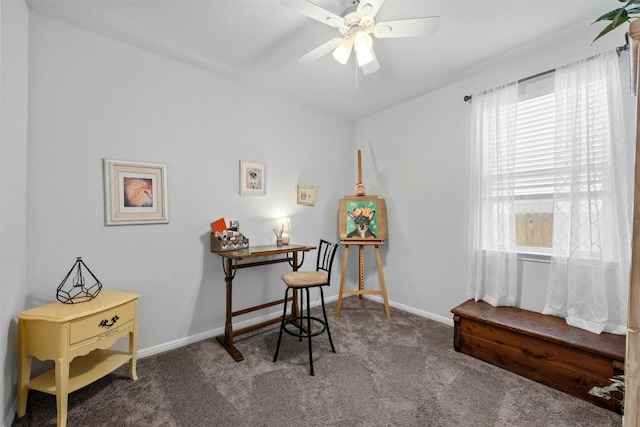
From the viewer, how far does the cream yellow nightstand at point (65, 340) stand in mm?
1547

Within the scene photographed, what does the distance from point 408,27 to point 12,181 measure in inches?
98.3

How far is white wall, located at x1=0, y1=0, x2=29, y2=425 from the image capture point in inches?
57.0

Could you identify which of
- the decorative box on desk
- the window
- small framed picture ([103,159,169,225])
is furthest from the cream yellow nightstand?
the window

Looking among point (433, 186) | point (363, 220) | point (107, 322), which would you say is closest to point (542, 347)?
point (433, 186)

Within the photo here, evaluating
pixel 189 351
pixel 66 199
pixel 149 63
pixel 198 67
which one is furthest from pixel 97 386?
pixel 198 67

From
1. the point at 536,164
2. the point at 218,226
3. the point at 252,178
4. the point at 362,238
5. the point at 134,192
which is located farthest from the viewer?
the point at 362,238

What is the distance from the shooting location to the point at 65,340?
1558mm

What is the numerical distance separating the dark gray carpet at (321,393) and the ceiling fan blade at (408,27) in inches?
92.8

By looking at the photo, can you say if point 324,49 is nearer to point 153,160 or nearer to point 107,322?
point 153,160

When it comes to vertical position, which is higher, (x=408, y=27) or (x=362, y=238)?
(x=408, y=27)

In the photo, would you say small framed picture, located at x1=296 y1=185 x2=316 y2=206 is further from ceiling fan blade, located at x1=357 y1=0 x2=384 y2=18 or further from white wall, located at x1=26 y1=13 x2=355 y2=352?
ceiling fan blade, located at x1=357 y1=0 x2=384 y2=18

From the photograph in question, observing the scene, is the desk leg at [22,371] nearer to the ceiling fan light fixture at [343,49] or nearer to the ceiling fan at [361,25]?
the ceiling fan at [361,25]

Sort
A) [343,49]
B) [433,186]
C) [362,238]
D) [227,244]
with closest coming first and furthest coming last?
1. [343,49]
2. [227,244]
3. [433,186]
4. [362,238]

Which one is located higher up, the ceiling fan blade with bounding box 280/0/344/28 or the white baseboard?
the ceiling fan blade with bounding box 280/0/344/28
